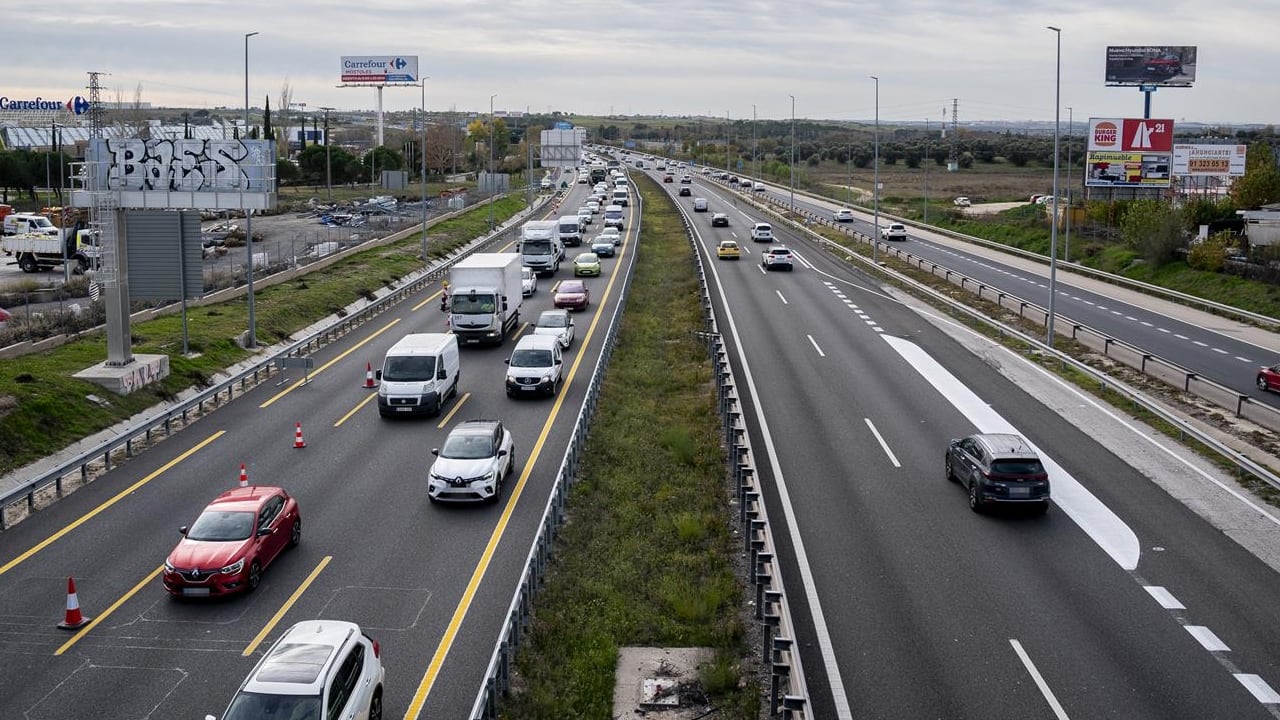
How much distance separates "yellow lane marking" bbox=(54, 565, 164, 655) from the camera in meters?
16.5

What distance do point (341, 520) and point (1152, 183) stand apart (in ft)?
226

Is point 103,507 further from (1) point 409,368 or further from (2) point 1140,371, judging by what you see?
(2) point 1140,371

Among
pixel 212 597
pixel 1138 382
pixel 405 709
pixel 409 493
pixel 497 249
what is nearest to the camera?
pixel 405 709

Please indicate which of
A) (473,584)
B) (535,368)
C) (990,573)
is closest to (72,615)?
(473,584)

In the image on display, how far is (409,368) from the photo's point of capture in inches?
1197

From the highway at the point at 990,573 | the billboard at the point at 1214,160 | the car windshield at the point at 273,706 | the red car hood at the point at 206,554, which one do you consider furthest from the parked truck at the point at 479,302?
the billboard at the point at 1214,160

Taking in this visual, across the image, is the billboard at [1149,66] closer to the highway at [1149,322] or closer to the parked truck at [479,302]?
the highway at [1149,322]

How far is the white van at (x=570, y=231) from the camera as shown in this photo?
75.8 m

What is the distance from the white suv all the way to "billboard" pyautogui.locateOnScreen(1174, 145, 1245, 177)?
85301 mm

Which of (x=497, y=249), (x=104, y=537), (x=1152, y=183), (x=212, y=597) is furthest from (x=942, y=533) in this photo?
(x=1152, y=183)

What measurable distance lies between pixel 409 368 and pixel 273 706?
18.4 m

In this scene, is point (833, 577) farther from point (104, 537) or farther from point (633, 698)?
point (104, 537)

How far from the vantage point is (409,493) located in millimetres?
23969

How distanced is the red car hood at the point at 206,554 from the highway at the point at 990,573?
907cm
